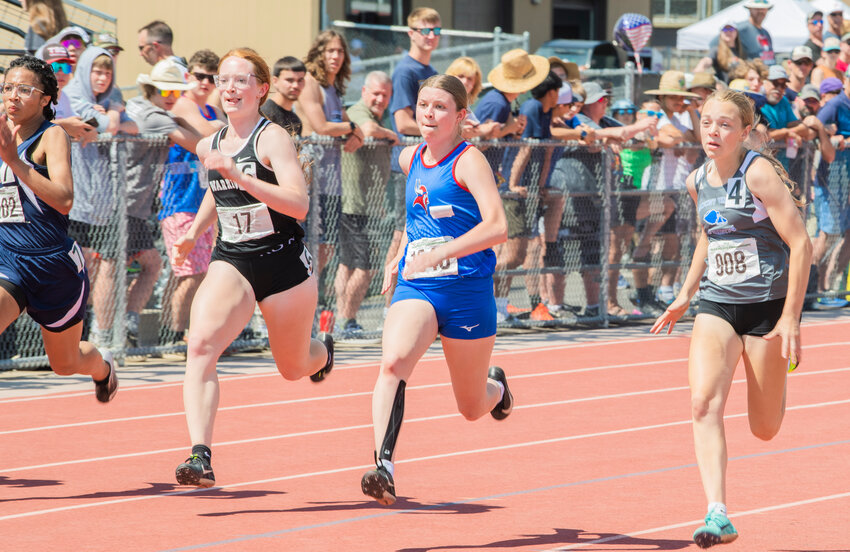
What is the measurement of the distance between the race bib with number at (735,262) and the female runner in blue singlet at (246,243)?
191cm

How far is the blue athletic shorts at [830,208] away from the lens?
14875 millimetres

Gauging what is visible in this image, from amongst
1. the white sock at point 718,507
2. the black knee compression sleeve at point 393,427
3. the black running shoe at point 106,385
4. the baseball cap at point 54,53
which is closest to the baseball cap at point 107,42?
the baseball cap at point 54,53

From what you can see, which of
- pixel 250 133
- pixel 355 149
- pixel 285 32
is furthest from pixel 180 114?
pixel 285 32

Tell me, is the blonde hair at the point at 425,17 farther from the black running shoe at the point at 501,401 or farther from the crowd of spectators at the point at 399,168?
the black running shoe at the point at 501,401

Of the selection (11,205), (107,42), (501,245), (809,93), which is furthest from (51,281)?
(809,93)

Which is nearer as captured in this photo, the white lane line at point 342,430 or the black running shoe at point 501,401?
the black running shoe at point 501,401

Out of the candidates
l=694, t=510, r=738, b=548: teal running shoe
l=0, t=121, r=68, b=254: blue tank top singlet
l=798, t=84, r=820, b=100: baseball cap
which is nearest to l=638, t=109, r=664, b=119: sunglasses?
l=798, t=84, r=820, b=100: baseball cap

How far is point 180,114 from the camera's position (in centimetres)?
1032

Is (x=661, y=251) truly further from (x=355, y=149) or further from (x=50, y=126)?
(x=50, y=126)

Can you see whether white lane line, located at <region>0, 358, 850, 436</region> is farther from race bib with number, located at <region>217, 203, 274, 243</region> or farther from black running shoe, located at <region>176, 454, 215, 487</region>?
black running shoe, located at <region>176, 454, 215, 487</region>

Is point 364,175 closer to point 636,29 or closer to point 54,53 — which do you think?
point 54,53

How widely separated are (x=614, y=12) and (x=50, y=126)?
968 inches

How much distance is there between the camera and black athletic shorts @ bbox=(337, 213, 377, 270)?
1142 cm

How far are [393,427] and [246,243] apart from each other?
4.54 ft
